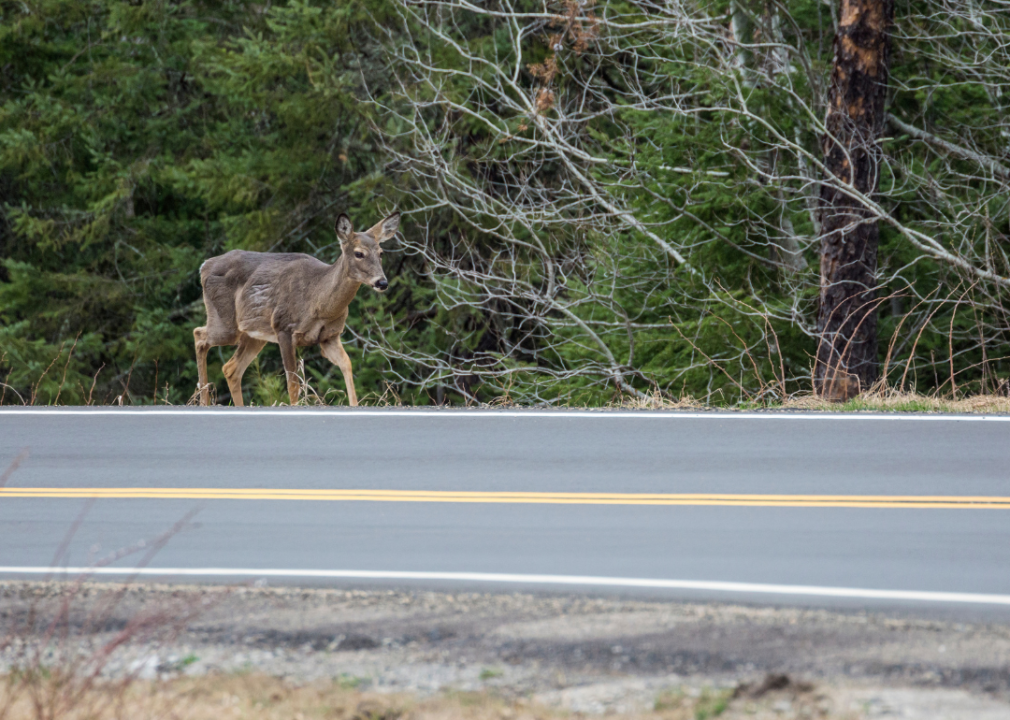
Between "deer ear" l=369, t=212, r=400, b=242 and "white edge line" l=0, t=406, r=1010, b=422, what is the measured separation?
2438 millimetres

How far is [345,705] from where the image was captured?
498 cm

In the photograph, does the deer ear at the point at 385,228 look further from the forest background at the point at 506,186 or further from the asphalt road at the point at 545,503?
the asphalt road at the point at 545,503

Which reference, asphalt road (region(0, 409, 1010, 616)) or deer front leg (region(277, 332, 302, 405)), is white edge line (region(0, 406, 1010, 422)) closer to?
asphalt road (region(0, 409, 1010, 616))

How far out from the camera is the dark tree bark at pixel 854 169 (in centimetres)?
1543

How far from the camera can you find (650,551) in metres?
7.10

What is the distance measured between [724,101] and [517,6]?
840 centimetres

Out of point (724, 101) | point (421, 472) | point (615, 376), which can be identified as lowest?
point (615, 376)

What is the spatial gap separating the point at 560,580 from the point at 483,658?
1135 mm

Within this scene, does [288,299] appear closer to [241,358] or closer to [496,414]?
[241,358]

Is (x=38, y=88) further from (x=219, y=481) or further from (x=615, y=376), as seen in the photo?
(x=219, y=481)

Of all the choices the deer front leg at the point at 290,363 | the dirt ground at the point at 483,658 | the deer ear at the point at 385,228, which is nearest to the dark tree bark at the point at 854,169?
the deer ear at the point at 385,228

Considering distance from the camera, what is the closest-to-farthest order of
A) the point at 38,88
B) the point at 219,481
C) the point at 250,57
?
the point at 219,481 < the point at 250,57 < the point at 38,88

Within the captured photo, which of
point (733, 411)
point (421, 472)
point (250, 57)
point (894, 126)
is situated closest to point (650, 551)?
point (421, 472)

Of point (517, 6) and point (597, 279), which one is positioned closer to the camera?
point (597, 279)
